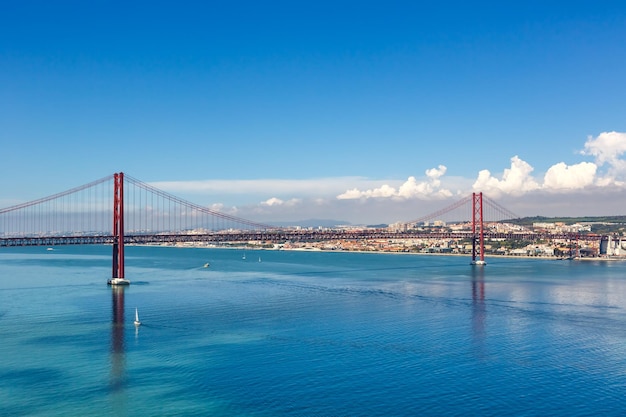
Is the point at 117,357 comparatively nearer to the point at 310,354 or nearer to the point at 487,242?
the point at 310,354

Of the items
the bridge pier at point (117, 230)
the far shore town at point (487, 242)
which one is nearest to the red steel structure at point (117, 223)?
the bridge pier at point (117, 230)

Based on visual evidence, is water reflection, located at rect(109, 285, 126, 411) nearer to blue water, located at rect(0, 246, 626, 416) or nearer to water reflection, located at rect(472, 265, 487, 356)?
blue water, located at rect(0, 246, 626, 416)

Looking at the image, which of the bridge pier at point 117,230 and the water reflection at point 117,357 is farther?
the bridge pier at point 117,230

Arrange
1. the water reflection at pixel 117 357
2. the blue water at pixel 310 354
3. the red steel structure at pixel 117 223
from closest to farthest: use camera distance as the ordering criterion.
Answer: the blue water at pixel 310 354, the water reflection at pixel 117 357, the red steel structure at pixel 117 223

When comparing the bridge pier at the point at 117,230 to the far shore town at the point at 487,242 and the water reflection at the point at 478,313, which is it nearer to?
the far shore town at the point at 487,242

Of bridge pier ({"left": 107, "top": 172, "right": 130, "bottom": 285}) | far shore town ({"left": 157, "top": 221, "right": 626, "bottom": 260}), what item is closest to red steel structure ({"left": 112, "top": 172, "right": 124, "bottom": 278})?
bridge pier ({"left": 107, "top": 172, "right": 130, "bottom": 285})

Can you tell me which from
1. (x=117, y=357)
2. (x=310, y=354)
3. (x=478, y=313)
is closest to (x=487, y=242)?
(x=478, y=313)
